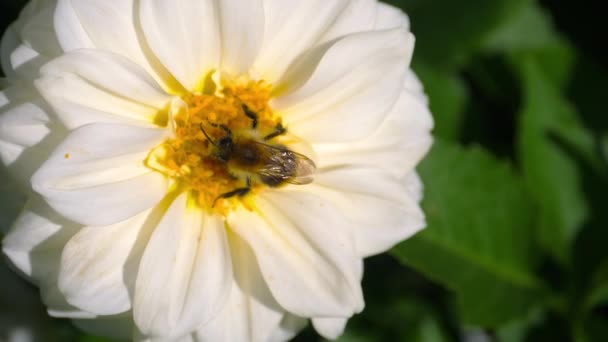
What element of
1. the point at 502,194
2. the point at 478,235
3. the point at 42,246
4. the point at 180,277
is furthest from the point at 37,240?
the point at 502,194

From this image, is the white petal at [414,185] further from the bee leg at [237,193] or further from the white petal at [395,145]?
the bee leg at [237,193]

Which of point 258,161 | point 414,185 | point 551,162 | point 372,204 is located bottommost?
point 551,162

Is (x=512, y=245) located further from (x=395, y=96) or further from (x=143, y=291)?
(x=143, y=291)

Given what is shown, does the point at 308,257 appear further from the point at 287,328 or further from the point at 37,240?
the point at 37,240

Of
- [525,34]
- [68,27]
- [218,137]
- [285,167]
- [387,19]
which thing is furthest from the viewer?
[525,34]

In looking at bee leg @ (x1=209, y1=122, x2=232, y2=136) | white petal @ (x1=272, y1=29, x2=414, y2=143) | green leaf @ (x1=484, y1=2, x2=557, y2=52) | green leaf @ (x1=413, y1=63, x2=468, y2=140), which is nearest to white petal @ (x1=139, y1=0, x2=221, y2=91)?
bee leg @ (x1=209, y1=122, x2=232, y2=136)

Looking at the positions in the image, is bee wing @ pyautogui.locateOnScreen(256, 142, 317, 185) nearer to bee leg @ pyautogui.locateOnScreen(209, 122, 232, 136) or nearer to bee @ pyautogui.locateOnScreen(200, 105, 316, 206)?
bee @ pyautogui.locateOnScreen(200, 105, 316, 206)
